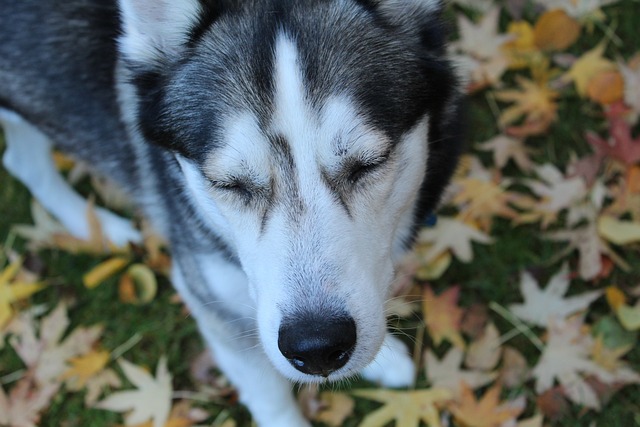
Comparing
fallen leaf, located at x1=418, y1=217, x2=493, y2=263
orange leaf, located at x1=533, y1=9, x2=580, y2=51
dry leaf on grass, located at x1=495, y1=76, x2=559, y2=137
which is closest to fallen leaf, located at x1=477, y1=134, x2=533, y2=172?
dry leaf on grass, located at x1=495, y1=76, x2=559, y2=137

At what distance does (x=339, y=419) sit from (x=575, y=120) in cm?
218

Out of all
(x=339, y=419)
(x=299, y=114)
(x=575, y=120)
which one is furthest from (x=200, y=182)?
(x=575, y=120)

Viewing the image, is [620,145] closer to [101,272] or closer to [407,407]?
[407,407]

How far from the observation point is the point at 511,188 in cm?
362

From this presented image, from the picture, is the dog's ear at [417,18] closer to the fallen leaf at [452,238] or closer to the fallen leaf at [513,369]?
the fallen leaf at [452,238]

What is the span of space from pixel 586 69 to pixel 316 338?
2.84m

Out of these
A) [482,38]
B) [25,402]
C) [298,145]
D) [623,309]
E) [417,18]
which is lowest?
[25,402]

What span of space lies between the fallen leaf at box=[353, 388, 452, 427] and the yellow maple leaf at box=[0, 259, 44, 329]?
189 centimetres

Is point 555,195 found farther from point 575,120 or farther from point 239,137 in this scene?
point 239,137

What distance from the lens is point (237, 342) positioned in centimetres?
263

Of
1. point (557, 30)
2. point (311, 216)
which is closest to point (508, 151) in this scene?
point (557, 30)

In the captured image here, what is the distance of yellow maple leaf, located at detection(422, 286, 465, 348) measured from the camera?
125 inches

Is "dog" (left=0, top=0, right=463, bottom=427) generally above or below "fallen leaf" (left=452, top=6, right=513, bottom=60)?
above

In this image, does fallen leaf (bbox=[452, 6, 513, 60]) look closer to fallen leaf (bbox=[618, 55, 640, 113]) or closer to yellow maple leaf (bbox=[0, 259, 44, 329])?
fallen leaf (bbox=[618, 55, 640, 113])
